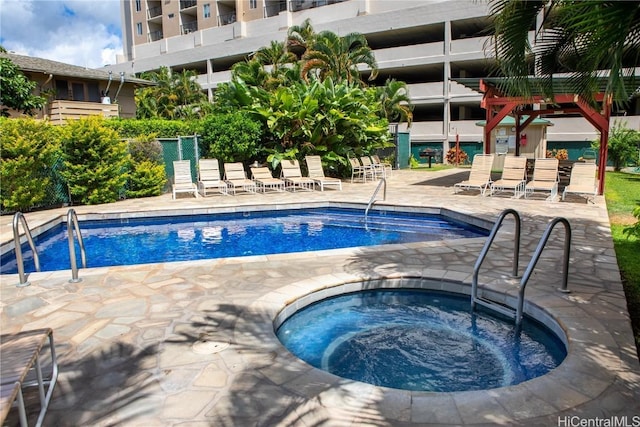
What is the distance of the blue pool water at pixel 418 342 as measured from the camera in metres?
4.11

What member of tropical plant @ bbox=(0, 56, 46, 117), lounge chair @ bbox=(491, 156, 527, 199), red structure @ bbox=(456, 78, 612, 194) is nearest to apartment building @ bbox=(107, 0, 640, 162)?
red structure @ bbox=(456, 78, 612, 194)

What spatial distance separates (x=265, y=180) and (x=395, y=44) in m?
25.9

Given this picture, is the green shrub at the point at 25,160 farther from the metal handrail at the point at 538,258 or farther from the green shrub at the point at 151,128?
the metal handrail at the point at 538,258

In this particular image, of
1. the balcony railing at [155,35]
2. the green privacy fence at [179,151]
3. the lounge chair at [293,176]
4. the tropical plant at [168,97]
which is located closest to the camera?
the green privacy fence at [179,151]

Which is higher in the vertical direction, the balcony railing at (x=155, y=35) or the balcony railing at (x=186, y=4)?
the balcony railing at (x=186, y=4)

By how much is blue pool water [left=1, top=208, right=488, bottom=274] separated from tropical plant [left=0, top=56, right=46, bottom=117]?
8820 mm

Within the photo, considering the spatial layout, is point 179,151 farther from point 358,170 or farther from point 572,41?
point 572,41

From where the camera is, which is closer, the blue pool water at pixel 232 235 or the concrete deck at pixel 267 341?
the concrete deck at pixel 267 341

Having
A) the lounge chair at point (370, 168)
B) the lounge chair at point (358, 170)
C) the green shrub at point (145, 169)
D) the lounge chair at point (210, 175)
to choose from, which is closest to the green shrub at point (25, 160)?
the green shrub at point (145, 169)

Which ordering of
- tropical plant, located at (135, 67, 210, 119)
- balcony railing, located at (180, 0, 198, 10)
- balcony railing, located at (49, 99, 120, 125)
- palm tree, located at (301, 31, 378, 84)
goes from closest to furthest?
balcony railing, located at (49, 99, 120, 125) → palm tree, located at (301, 31, 378, 84) → tropical plant, located at (135, 67, 210, 119) → balcony railing, located at (180, 0, 198, 10)

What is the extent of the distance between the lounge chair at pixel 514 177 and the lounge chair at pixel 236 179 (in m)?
7.72

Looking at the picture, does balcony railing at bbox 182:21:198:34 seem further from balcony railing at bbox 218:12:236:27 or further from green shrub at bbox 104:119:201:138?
green shrub at bbox 104:119:201:138

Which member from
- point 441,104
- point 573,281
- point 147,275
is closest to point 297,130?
point 147,275

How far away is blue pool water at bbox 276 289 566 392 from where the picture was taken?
4.11 meters
